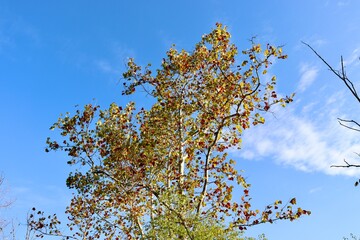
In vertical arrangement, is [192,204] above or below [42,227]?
below

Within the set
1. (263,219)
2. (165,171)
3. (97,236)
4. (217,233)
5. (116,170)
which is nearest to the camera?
(217,233)

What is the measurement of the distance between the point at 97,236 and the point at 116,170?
508 cm

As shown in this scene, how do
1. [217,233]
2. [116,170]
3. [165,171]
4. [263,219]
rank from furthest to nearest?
[165,171]
[116,170]
[263,219]
[217,233]

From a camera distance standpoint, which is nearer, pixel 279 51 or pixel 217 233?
pixel 217 233

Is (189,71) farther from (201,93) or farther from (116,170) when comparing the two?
(116,170)

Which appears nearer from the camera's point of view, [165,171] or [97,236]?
[165,171]

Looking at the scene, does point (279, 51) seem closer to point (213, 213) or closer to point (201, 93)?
point (201, 93)

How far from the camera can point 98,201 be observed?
722 inches

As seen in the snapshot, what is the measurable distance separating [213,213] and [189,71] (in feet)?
19.0

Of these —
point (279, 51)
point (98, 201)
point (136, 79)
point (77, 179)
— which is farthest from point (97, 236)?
point (279, 51)

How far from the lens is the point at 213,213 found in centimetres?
1543

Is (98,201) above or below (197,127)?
below

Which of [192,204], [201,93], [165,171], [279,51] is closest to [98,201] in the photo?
[165,171]

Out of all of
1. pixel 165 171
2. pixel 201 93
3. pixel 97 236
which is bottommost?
pixel 97 236
